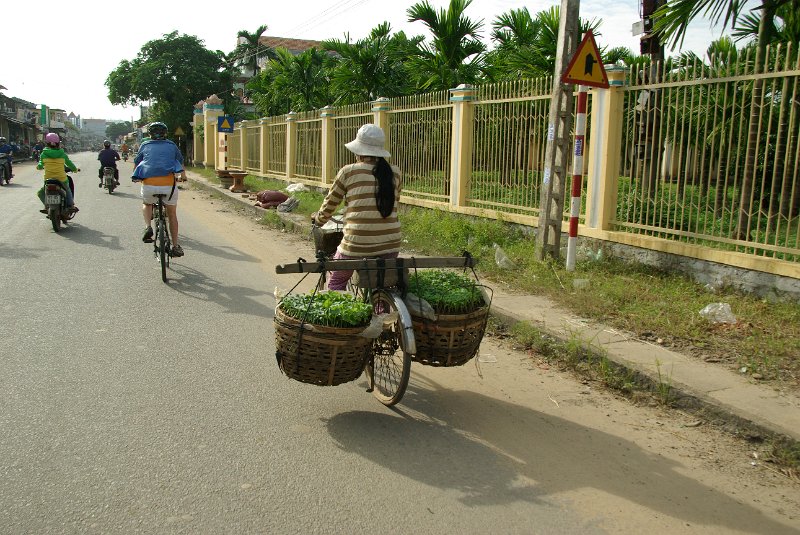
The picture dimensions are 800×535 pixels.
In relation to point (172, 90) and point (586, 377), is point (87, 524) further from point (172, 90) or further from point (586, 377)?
point (172, 90)

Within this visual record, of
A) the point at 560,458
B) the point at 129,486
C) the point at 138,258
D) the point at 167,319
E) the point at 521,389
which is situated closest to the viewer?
the point at 129,486

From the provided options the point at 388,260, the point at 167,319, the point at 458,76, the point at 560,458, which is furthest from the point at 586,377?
the point at 458,76

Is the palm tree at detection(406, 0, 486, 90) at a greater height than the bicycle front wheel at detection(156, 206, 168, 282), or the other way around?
the palm tree at detection(406, 0, 486, 90)

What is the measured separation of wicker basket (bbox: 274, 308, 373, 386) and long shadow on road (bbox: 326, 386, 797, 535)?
0.35 meters

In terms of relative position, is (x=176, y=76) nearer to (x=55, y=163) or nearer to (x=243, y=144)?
(x=243, y=144)

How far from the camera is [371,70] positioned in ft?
62.4

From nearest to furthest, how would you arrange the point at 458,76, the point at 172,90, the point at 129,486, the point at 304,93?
the point at 129,486, the point at 458,76, the point at 304,93, the point at 172,90

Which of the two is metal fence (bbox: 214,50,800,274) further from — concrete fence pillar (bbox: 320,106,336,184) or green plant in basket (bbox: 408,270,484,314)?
concrete fence pillar (bbox: 320,106,336,184)

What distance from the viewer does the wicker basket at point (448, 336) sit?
157 inches

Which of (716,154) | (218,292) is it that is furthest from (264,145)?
(716,154)

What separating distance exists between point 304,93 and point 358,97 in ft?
22.6

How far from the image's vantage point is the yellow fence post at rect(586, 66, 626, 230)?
25.8 feet

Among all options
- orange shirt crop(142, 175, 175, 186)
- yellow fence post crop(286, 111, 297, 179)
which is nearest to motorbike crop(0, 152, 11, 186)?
yellow fence post crop(286, 111, 297, 179)

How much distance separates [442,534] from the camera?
2.83 m
